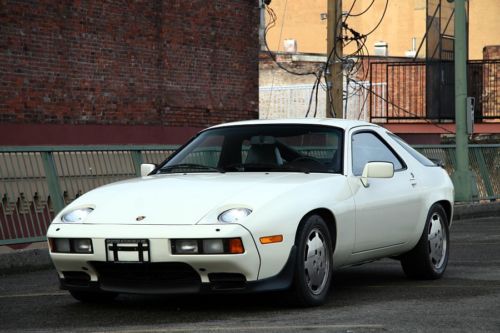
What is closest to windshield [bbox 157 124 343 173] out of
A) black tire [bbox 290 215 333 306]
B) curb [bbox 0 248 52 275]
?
black tire [bbox 290 215 333 306]

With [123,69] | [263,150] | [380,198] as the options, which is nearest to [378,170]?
[380,198]

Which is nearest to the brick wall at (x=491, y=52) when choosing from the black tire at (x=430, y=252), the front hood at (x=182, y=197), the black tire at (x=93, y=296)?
the black tire at (x=430, y=252)

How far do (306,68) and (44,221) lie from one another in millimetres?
31653

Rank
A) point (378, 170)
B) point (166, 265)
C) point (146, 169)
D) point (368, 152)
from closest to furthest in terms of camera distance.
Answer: point (166, 265)
point (378, 170)
point (146, 169)
point (368, 152)

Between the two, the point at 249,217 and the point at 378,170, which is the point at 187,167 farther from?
the point at 249,217

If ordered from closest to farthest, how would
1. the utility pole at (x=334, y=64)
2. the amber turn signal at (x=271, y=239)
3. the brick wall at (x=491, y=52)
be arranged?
the amber turn signal at (x=271, y=239), the utility pole at (x=334, y=64), the brick wall at (x=491, y=52)

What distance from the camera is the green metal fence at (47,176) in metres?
12.5

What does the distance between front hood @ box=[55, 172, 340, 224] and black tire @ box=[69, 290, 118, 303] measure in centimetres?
68

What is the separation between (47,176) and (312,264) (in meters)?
5.65

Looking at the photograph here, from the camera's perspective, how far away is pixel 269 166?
29.6 ft

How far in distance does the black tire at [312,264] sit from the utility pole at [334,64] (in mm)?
12862

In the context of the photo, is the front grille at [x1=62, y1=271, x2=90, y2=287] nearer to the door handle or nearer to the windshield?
the windshield

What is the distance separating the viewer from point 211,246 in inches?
301

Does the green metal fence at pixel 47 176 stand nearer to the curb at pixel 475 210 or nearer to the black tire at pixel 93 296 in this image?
the black tire at pixel 93 296
